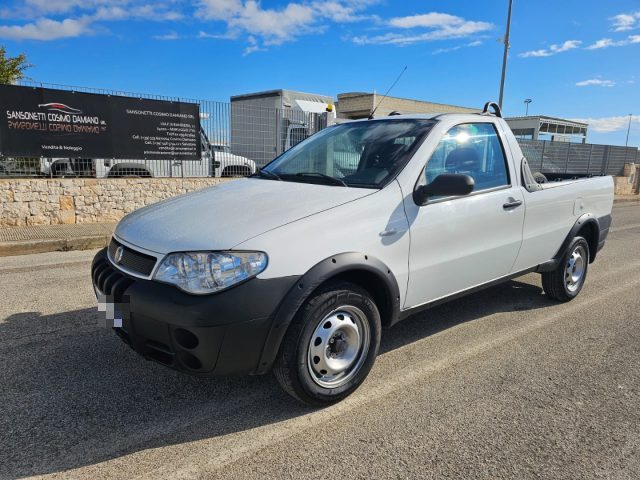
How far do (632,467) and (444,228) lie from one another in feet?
5.55

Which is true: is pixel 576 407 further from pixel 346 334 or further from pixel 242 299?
pixel 242 299

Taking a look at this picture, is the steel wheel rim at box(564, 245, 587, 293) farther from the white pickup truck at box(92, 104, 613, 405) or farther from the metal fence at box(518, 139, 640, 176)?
the metal fence at box(518, 139, 640, 176)

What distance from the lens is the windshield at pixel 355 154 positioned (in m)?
3.26

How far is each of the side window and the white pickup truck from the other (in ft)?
0.05

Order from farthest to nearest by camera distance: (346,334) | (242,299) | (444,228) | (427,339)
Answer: (427,339)
(444,228)
(346,334)
(242,299)

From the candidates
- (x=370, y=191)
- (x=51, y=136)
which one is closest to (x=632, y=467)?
(x=370, y=191)

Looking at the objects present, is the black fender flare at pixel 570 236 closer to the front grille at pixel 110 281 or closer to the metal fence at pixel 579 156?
the front grille at pixel 110 281

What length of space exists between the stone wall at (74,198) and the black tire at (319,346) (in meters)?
7.27

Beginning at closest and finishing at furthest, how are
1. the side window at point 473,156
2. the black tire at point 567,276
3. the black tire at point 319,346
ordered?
the black tire at point 319,346
the side window at point 473,156
the black tire at point 567,276

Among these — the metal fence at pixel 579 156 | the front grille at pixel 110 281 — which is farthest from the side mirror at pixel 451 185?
the metal fence at pixel 579 156

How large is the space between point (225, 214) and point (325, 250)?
0.65 m

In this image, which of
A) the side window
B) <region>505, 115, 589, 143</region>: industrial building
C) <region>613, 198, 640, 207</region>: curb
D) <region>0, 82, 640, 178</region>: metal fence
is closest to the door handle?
the side window

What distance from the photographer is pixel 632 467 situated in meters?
2.39

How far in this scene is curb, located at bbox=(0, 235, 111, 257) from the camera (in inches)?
280
